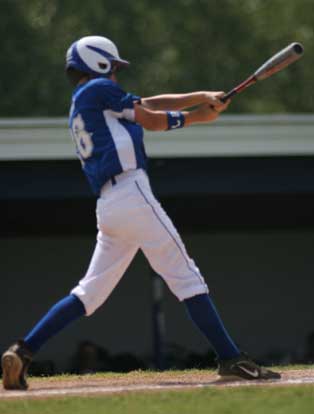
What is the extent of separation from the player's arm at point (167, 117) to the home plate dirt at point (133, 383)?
4.06ft

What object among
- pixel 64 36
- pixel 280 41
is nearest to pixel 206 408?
pixel 64 36

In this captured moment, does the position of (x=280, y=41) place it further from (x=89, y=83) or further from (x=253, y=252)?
(x=89, y=83)

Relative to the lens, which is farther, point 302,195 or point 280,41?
point 280,41

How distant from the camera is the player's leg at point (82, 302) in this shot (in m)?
5.58

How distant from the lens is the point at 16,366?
18.1 ft

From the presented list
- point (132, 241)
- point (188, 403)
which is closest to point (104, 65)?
point (132, 241)

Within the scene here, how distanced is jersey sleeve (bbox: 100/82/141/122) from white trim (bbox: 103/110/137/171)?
4 centimetres

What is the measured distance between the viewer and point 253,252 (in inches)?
551

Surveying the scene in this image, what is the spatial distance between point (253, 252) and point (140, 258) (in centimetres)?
135

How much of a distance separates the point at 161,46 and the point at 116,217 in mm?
22188

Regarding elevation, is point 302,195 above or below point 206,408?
above

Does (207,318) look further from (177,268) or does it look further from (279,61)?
(279,61)

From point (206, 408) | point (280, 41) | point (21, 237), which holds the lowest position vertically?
point (206, 408)

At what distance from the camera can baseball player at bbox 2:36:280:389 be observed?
5.57 m
